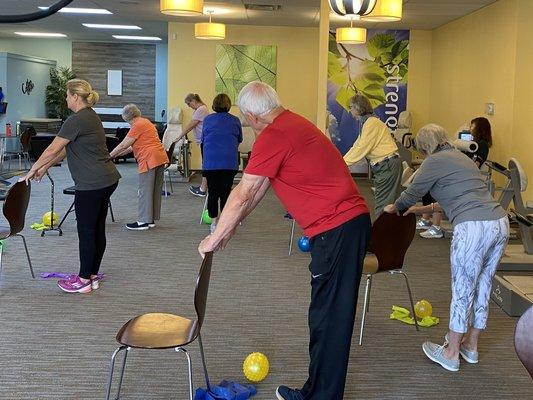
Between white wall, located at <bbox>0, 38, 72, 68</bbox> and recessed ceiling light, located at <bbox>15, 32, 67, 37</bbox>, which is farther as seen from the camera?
white wall, located at <bbox>0, 38, 72, 68</bbox>

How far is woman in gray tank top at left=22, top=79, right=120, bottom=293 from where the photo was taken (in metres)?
4.89

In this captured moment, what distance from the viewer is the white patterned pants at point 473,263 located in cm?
372

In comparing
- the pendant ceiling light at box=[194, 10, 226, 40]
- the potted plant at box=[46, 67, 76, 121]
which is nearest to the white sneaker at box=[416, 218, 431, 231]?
the pendant ceiling light at box=[194, 10, 226, 40]

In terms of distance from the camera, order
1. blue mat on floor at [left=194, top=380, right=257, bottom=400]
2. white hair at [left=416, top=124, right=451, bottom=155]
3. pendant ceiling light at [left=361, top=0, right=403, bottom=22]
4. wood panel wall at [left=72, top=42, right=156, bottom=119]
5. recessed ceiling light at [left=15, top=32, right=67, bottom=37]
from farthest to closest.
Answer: wood panel wall at [left=72, top=42, right=156, bottom=119] < recessed ceiling light at [left=15, top=32, right=67, bottom=37] < pendant ceiling light at [left=361, top=0, right=403, bottom=22] < white hair at [left=416, top=124, right=451, bottom=155] < blue mat on floor at [left=194, top=380, right=257, bottom=400]

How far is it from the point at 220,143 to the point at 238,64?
7.18m

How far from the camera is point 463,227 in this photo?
375 cm

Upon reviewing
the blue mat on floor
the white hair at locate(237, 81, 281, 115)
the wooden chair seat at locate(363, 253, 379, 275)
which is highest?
the white hair at locate(237, 81, 281, 115)

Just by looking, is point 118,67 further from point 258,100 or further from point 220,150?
point 258,100

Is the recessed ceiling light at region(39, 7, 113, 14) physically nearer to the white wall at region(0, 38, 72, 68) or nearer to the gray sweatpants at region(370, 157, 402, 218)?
the white wall at region(0, 38, 72, 68)

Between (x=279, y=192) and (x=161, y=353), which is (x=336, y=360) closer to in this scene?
(x=279, y=192)

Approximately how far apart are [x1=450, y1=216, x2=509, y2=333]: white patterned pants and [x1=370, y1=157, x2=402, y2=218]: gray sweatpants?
295 centimetres

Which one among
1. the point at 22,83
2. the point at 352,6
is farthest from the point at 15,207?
the point at 22,83

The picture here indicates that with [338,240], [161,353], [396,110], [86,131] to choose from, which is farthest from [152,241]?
[396,110]

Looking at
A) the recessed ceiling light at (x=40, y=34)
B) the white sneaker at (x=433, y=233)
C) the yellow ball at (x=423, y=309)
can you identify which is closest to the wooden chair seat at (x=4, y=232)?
the yellow ball at (x=423, y=309)
